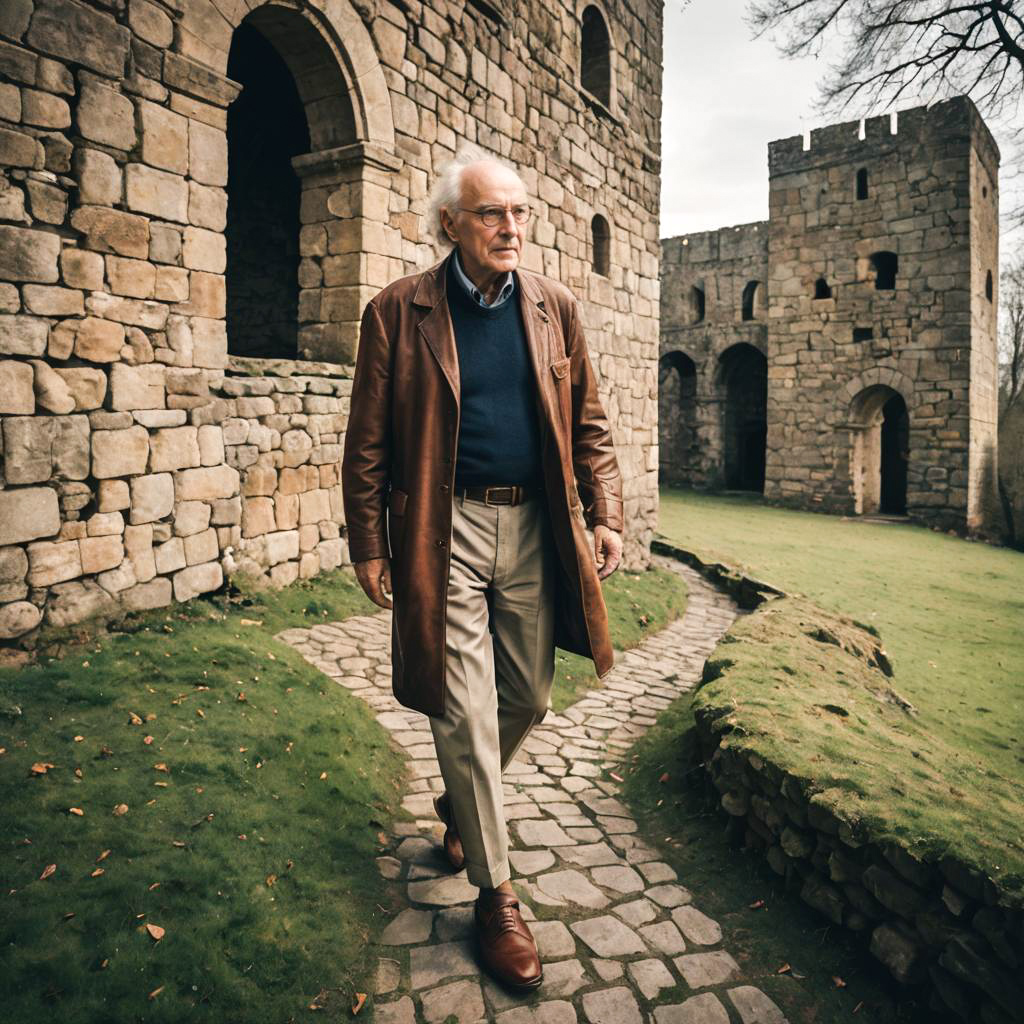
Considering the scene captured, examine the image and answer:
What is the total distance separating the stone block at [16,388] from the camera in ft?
12.6

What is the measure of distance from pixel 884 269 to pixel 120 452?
18.1 meters

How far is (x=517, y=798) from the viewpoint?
11.8 ft

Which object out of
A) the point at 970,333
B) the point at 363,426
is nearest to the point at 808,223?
the point at 970,333

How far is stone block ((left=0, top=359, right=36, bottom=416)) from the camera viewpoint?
151 inches

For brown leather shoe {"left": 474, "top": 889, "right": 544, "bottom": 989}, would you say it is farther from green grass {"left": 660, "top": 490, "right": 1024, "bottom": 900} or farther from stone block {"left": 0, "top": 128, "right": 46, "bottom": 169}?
stone block {"left": 0, "top": 128, "right": 46, "bottom": 169}

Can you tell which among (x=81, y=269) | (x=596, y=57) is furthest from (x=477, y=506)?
(x=596, y=57)

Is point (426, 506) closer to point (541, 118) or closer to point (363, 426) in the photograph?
point (363, 426)

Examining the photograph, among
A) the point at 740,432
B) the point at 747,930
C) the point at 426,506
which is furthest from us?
the point at 740,432

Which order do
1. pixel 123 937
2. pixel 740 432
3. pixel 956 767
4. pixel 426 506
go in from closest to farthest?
Answer: pixel 123 937
pixel 426 506
pixel 956 767
pixel 740 432

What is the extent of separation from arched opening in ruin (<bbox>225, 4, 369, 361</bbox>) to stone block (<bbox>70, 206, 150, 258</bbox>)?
6.28 ft

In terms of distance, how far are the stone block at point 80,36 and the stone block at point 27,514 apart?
213 centimetres

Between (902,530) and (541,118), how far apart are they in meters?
12.3

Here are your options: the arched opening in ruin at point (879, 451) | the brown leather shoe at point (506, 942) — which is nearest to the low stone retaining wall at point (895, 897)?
the brown leather shoe at point (506, 942)

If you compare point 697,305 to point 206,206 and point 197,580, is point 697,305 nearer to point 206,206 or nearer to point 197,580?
point 206,206
